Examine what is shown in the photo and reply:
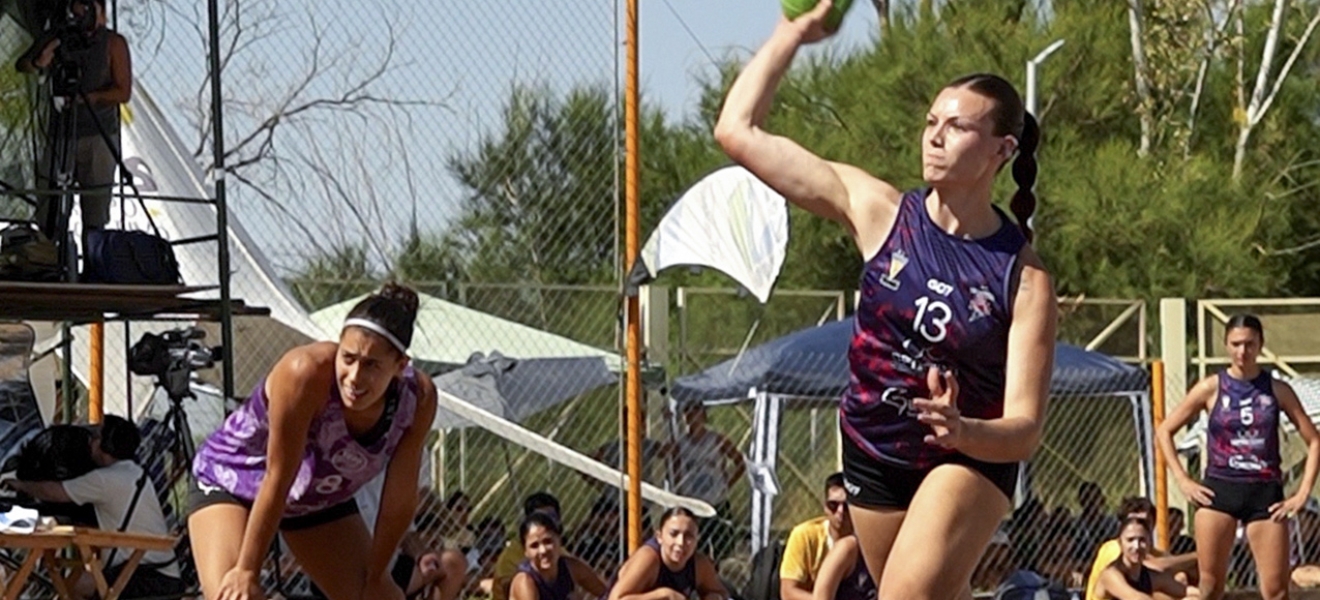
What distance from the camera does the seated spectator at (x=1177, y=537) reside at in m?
14.4

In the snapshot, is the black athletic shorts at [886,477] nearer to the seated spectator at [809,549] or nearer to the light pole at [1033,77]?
the seated spectator at [809,549]

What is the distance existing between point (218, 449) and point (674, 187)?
16208 mm

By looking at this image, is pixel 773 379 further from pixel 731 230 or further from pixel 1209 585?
pixel 1209 585

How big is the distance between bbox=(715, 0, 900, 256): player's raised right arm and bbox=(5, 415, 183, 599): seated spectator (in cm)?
477

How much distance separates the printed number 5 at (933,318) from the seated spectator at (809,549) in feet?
19.8

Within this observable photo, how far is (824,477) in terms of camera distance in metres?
14.2

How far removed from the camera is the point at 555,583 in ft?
35.7

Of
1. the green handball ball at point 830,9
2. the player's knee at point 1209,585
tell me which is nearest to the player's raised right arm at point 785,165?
the green handball ball at point 830,9

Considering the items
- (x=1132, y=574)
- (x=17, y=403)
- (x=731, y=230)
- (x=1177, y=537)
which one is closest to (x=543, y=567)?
(x=731, y=230)

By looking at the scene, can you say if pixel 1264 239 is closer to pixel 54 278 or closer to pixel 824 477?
pixel 824 477

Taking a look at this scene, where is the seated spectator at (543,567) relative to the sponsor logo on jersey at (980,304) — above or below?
below

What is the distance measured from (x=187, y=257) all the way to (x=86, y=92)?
2.42 metres

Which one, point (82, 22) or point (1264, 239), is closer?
point (82, 22)

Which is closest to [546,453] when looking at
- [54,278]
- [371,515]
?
[371,515]
